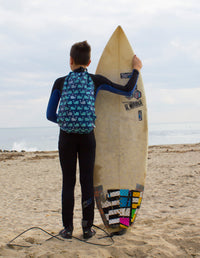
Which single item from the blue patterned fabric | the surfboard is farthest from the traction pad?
the blue patterned fabric

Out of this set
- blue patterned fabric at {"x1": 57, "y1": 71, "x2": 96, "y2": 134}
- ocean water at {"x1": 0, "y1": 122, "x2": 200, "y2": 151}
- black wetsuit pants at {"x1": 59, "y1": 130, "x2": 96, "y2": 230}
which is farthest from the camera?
ocean water at {"x1": 0, "y1": 122, "x2": 200, "y2": 151}

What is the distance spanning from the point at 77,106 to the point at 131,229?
1.57m

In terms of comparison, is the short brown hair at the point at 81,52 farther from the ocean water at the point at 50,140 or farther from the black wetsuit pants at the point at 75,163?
the ocean water at the point at 50,140

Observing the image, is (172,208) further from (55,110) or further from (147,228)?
(55,110)

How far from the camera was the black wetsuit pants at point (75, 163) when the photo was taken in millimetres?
2347

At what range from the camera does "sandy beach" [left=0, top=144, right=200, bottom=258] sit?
7.57 ft

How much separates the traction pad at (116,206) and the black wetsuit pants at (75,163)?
0.37 metres

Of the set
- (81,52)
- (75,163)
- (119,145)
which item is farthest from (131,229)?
(81,52)

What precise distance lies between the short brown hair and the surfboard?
1.93ft

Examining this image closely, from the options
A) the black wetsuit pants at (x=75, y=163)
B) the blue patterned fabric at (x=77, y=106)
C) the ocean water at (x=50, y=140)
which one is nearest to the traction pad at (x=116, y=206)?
the black wetsuit pants at (x=75, y=163)

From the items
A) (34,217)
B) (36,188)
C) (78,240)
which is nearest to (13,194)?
(36,188)

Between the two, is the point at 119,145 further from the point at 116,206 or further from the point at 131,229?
the point at 131,229

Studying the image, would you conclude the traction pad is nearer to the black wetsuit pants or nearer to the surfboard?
the surfboard

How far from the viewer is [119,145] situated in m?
2.97
